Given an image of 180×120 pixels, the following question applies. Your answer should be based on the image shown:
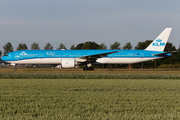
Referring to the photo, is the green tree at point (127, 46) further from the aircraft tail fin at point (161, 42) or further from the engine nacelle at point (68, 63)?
the engine nacelle at point (68, 63)

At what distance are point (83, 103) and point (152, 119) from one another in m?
2.81

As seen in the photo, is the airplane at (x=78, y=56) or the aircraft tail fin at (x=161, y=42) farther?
the aircraft tail fin at (x=161, y=42)

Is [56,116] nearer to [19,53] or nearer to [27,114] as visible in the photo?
[27,114]

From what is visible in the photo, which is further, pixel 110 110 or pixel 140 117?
pixel 110 110

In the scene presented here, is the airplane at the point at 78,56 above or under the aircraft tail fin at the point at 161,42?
under

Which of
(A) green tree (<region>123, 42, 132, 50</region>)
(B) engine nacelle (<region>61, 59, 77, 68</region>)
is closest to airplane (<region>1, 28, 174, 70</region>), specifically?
(B) engine nacelle (<region>61, 59, 77, 68</region>)

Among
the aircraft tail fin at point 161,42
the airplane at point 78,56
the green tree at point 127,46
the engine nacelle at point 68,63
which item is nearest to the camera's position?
the engine nacelle at point 68,63

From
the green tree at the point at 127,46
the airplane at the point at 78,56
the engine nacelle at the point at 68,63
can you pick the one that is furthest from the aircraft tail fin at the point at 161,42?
the green tree at the point at 127,46

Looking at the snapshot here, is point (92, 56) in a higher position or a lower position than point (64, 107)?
higher

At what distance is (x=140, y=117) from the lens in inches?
239

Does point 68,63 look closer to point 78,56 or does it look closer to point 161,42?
point 78,56

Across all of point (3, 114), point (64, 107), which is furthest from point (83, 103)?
point (3, 114)

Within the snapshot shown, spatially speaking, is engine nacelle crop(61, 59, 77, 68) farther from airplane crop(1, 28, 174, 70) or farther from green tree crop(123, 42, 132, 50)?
green tree crop(123, 42, 132, 50)

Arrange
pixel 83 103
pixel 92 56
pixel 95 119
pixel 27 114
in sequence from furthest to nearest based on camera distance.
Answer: pixel 92 56 → pixel 83 103 → pixel 27 114 → pixel 95 119
